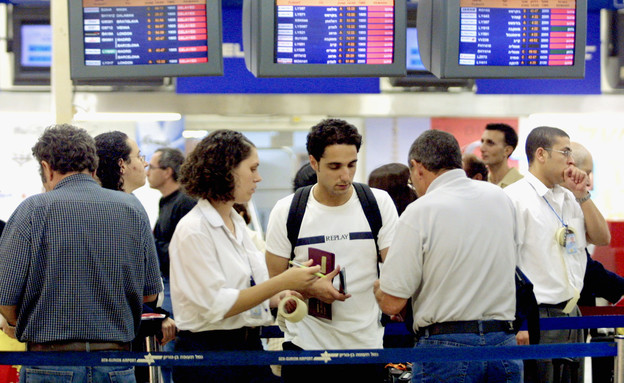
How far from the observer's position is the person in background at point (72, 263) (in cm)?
308

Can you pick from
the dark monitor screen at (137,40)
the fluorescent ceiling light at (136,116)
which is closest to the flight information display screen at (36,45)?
the fluorescent ceiling light at (136,116)

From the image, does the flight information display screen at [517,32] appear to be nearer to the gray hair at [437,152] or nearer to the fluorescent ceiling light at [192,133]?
the gray hair at [437,152]

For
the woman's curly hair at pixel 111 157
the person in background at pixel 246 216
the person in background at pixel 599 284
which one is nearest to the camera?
the woman's curly hair at pixel 111 157

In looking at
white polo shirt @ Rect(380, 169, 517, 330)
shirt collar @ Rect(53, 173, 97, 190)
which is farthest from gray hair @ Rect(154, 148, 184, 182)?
white polo shirt @ Rect(380, 169, 517, 330)

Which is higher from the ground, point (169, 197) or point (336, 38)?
point (336, 38)

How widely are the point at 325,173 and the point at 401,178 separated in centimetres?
144

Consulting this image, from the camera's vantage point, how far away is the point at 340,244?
3.35 metres

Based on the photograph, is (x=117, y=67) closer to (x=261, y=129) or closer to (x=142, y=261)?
(x=142, y=261)

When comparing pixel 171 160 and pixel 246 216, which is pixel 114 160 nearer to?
pixel 246 216

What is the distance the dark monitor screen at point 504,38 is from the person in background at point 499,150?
2.40ft

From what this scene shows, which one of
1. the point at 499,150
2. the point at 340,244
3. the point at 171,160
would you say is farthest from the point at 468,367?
the point at 171,160

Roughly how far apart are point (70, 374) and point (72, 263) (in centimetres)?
46

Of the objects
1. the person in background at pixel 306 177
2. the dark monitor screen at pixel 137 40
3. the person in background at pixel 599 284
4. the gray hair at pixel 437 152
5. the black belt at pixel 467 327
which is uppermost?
the dark monitor screen at pixel 137 40

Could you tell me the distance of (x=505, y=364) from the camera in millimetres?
3281
